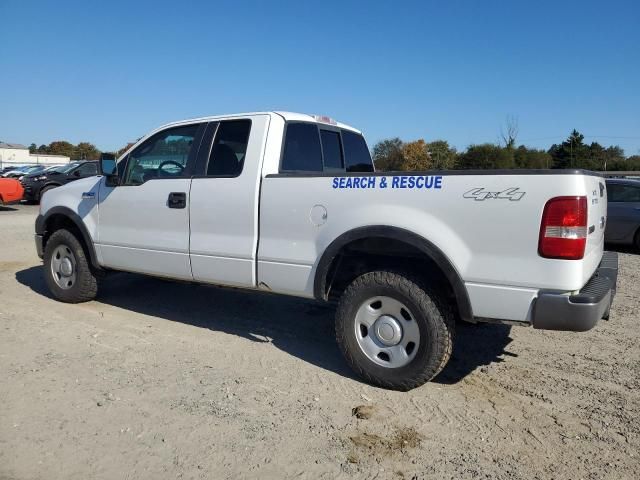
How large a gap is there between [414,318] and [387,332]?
0.80 ft

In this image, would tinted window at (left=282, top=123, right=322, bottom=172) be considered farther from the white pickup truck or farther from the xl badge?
the xl badge

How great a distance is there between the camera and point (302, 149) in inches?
186

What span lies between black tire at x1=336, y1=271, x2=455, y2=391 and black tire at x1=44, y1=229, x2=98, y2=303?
10.7 feet

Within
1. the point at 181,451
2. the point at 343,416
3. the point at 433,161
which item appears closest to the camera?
the point at 181,451

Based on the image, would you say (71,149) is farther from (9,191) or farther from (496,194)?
(496,194)

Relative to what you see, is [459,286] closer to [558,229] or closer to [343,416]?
[558,229]

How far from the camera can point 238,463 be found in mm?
2764

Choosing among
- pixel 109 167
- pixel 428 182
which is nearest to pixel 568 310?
pixel 428 182

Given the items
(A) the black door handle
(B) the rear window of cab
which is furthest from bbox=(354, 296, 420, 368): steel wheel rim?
(A) the black door handle

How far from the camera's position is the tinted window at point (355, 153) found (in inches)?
218

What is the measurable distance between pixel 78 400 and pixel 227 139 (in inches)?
96.5

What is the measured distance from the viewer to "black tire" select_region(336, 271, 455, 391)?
11.4ft

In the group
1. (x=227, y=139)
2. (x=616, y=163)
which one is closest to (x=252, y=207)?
(x=227, y=139)

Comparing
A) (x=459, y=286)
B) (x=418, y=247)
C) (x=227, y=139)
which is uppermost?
(x=227, y=139)
